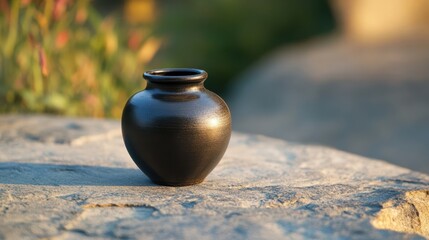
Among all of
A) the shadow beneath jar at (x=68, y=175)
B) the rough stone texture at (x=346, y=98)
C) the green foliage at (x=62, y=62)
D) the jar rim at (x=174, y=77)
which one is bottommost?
the rough stone texture at (x=346, y=98)

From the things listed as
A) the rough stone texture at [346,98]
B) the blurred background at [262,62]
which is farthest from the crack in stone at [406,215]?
the rough stone texture at [346,98]

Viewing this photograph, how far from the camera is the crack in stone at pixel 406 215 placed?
248 cm

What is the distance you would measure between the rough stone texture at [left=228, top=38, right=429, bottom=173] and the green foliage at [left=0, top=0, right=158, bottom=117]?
209 centimetres

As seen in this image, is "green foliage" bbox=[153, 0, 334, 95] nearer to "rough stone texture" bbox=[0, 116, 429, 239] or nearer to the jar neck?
"rough stone texture" bbox=[0, 116, 429, 239]

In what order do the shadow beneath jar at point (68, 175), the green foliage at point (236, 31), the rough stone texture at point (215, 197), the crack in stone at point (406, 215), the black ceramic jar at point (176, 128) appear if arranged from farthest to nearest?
the green foliage at point (236, 31) → the shadow beneath jar at point (68, 175) → the black ceramic jar at point (176, 128) → the crack in stone at point (406, 215) → the rough stone texture at point (215, 197)

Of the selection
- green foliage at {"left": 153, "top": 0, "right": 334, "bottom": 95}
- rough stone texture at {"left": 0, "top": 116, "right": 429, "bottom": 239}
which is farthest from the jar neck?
green foliage at {"left": 153, "top": 0, "right": 334, "bottom": 95}

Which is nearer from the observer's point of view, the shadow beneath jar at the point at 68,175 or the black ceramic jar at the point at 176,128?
the black ceramic jar at the point at 176,128

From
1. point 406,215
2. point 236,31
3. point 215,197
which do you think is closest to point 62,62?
point 215,197

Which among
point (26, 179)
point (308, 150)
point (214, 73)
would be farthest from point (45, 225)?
point (214, 73)

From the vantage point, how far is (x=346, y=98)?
6.91 meters

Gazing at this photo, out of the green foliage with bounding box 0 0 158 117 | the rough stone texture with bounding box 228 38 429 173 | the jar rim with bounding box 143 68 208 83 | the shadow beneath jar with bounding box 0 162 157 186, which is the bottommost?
the rough stone texture with bounding box 228 38 429 173

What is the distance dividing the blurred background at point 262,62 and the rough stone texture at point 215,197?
776mm

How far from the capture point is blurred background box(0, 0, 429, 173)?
14.8 ft

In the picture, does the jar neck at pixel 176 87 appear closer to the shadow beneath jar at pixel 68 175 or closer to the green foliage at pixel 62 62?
the shadow beneath jar at pixel 68 175
